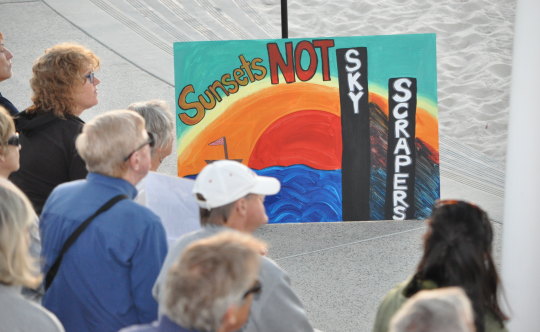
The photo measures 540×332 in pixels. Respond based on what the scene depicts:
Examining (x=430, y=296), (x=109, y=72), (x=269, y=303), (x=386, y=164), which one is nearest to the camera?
(x=430, y=296)

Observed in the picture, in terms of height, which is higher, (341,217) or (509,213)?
(509,213)

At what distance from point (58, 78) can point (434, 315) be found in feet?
7.24

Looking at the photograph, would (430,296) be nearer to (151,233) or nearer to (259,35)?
(151,233)

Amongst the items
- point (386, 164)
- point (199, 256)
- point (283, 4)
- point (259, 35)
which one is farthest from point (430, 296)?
point (259, 35)

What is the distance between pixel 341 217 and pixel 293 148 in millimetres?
503

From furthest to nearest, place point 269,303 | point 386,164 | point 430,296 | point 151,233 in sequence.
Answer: point 386,164
point 151,233
point 269,303
point 430,296

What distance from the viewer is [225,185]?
2.63m

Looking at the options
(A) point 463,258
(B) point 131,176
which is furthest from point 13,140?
(A) point 463,258

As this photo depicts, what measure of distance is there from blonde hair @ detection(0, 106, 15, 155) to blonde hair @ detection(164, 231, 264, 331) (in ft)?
4.00

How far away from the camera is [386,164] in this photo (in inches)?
205

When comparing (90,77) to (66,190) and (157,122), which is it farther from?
(66,190)

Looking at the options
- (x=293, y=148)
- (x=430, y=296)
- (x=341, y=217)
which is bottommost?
(x=341, y=217)

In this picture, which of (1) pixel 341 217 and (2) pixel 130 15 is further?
(2) pixel 130 15

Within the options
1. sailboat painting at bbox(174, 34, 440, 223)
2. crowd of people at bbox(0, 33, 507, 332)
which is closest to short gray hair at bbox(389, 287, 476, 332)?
crowd of people at bbox(0, 33, 507, 332)
